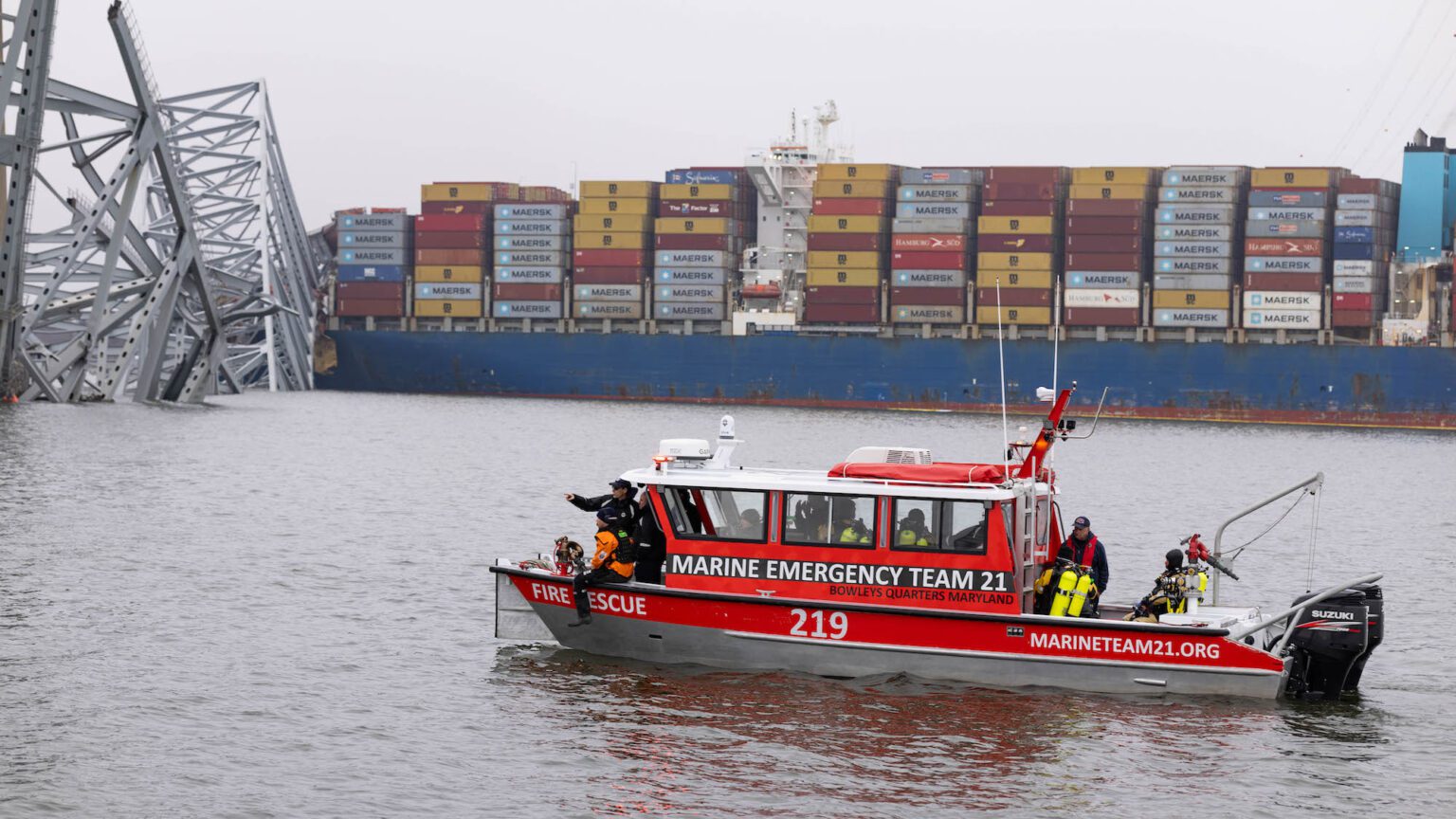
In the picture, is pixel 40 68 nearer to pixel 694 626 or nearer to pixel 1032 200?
pixel 694 626

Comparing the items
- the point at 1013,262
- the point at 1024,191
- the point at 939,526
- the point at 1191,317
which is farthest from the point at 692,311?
the point at 939,526

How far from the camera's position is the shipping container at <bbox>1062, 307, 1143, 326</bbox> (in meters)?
90.9

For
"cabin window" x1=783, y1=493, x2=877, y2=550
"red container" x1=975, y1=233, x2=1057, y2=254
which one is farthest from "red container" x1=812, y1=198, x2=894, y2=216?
"cabin window" x1=783, y1=493, x2=877, y2=550

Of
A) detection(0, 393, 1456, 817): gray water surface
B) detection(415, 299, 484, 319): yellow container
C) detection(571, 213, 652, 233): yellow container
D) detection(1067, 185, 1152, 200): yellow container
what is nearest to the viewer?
detection(0, 393, 1456, 817): gray water surface

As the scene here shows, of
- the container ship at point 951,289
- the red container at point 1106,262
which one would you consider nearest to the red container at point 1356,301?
the container ship at point 951,289

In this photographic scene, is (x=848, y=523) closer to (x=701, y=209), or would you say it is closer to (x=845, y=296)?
(x=845, y=296)

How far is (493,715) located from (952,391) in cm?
7560

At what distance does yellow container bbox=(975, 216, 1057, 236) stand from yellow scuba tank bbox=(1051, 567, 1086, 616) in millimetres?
74380

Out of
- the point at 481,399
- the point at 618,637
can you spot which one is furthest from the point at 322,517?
the point at 481,399

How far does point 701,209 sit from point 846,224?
1058 cm

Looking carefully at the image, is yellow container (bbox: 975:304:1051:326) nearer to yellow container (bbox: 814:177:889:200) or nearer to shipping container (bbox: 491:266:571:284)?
yellow container (bbox: 814:177:889:200)

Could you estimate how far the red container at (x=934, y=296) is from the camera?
93.4 metres

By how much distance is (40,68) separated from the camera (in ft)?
184

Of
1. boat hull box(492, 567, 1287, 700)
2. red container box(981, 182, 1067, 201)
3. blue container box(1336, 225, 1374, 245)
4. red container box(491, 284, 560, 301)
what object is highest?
red container box(981, 182, 1067, 201)
